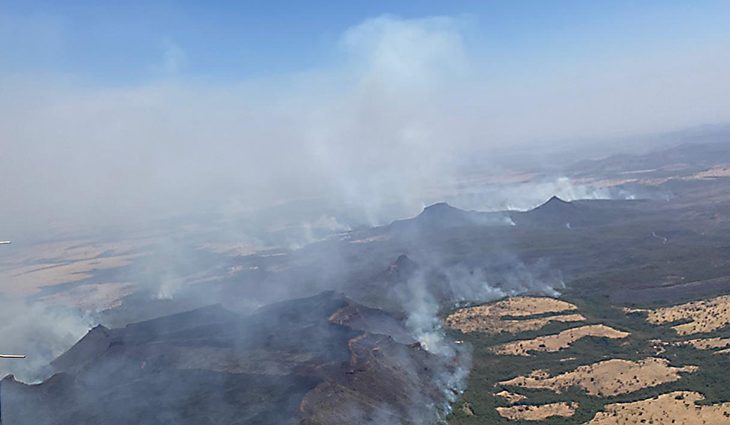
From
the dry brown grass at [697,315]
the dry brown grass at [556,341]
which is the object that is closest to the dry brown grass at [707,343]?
the dry brown grass at [697,315]

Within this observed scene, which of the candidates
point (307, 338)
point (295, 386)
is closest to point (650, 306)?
point (307, 338)

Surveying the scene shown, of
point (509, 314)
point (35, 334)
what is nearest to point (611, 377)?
point (509, 314)

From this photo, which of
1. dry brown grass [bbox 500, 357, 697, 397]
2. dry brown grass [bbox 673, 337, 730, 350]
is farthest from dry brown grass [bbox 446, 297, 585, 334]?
dry brown grass [bbox 500, 357, 697, 397]

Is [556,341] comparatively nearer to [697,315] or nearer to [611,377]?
[611,377]

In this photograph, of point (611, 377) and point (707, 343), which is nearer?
point (611, 377)

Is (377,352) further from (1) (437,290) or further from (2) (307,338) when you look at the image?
(1) (437,290)

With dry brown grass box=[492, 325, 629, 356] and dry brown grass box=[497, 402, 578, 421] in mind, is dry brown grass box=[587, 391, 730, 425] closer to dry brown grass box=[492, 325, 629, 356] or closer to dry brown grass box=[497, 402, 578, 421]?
dry brown grass box=[497, 402, 578, 421]
